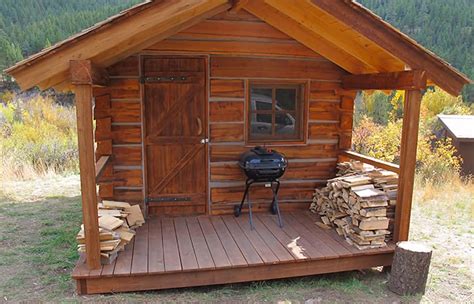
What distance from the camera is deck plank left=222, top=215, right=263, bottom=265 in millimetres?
3879

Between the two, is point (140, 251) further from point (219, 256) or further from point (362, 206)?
point (362, 206)

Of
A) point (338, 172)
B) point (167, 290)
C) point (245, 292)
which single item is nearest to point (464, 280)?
point (338, 172)

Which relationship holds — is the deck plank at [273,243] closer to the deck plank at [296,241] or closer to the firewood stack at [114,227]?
the deck plank at [296,241]

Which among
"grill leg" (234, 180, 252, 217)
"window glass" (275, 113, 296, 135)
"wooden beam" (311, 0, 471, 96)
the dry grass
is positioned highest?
"wooden beam" (311, 0, 471, 96)

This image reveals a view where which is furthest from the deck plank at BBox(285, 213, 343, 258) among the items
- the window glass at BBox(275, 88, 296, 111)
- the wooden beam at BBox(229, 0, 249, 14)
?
the wooden beam at BBox(229, 0, 249, 14)

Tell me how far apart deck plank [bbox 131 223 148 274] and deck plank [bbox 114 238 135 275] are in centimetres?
4

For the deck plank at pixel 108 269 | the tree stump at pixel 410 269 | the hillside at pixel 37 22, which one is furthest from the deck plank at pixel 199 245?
the hillside at pixel 37 22

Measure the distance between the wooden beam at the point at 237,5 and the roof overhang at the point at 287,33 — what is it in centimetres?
1

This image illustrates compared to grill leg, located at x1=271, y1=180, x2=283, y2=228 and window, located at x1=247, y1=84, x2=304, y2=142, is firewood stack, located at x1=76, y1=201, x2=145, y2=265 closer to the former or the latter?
grill leg, located at x1=271, y1=180, x2=283, y2=228

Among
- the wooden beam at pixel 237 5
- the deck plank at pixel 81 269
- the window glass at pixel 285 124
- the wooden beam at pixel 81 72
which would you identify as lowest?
the deck plank at pixel 81 269

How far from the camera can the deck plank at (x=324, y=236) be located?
4109 millimetres

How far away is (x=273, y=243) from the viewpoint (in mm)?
4297

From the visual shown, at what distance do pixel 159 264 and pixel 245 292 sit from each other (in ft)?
3.00

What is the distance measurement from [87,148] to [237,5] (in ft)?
7.65
